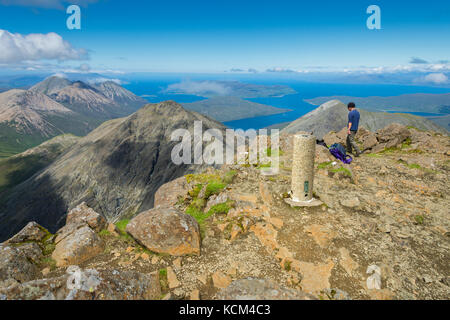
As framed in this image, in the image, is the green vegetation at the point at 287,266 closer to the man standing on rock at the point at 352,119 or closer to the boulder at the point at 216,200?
the boulder at the point at 216,200

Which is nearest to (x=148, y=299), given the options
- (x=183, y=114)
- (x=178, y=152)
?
(x=178, y=152)

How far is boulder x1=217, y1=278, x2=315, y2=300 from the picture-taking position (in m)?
5.51

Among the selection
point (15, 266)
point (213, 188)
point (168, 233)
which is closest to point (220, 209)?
point (213, 188)

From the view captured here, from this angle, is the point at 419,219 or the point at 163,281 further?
the point at 419,219

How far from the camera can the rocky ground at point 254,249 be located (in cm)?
631

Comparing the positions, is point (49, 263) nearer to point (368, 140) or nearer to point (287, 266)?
point (287, 266)

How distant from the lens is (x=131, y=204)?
273 feet

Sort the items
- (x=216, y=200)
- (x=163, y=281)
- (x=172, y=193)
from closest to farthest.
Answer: (x=163, y=281), (x=216, y=200), (x=172, y=193)

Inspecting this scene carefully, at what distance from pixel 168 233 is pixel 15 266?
4574 millimetres

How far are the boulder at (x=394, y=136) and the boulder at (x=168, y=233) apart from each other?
754 inches

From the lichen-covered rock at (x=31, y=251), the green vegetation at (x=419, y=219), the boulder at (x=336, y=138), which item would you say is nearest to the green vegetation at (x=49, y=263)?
the lichen-covered rock at (x=31, y=251)

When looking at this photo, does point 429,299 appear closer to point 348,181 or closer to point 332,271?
point 332,271

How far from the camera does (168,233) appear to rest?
8.65m

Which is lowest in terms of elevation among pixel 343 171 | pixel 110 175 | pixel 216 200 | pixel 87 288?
pixel 110 175
